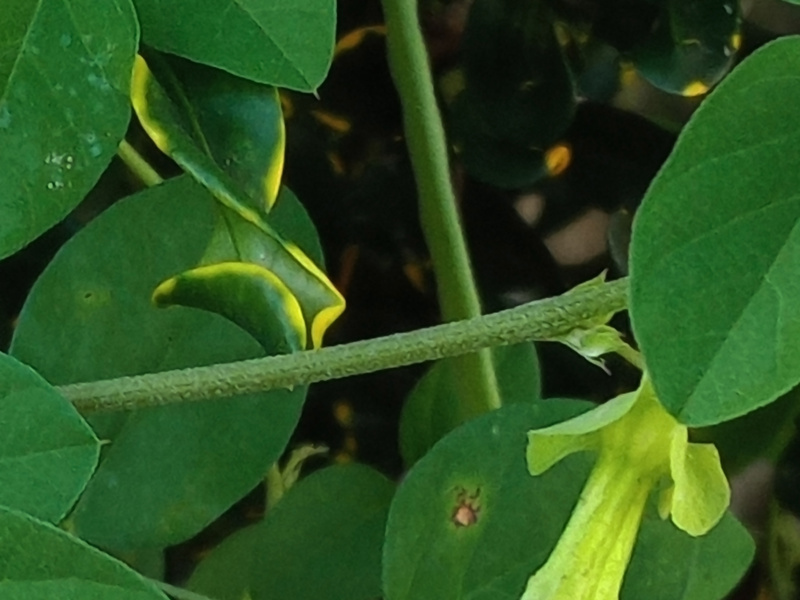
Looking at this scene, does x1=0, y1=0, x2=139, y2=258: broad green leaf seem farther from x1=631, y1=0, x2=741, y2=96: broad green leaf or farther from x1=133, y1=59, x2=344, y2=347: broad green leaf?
x1=631, y1=0, x2=741, y2=96: broad green leaf

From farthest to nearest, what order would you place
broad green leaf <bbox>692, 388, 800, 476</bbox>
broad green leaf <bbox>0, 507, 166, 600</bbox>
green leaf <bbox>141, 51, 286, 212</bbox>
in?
1. broad green leaf <bbox>692, 388, 800, 476</bbox>
2. green leaf <bbox>141, 51, 286, 212</bbox>
3. broad green leaf <bbox>0, 507, 166, 600</bbox>

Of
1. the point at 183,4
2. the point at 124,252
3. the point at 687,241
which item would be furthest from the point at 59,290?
the point at 687,241

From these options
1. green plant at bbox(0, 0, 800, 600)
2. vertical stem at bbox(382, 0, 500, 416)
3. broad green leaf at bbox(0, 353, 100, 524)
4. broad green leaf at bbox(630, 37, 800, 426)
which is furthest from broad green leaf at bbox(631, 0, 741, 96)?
broad green leaf at bbox(0, 353, 100, 524)

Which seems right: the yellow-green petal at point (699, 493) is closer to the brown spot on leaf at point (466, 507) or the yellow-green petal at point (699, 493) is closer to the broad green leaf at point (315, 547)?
the brown spot on leaf at point (466, 507)

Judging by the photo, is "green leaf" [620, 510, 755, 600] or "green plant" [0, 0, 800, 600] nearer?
"green plant" [0, 0, 800, 600]

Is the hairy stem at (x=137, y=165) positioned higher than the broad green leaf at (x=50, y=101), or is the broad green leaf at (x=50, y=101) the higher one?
the broad green leaf at (x=50, y=101)

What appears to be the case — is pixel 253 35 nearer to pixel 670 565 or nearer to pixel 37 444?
pixel 37 444

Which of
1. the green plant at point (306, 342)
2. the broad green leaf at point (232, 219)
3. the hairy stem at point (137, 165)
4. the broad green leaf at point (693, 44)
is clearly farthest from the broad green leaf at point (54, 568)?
the broad green leaf at point (693, 44)

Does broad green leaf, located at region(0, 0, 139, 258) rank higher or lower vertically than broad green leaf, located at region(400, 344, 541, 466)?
higher
